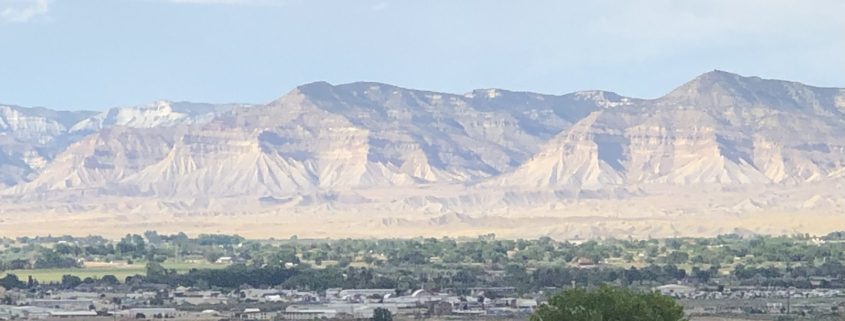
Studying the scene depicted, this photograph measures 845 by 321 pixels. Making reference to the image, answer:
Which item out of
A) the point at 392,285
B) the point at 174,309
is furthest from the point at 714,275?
the point at 174,309

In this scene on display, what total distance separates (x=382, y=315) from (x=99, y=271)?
223 ft

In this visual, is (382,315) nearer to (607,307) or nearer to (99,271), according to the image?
(607,307)

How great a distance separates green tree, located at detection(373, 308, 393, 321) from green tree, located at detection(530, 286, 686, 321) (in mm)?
40955

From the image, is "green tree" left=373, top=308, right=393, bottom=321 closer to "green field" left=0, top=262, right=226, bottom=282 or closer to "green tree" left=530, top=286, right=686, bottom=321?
"green tree" left=530, top=286, right=686, bottom=321

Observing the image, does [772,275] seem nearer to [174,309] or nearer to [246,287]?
[246,287]

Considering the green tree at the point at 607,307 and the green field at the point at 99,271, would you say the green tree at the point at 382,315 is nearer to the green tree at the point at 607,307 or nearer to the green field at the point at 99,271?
the green tree at the point at 607,307

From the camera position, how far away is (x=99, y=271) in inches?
6727

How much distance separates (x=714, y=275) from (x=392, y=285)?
24.3 meters

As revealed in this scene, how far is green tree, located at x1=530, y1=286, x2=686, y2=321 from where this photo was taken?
6244 cm

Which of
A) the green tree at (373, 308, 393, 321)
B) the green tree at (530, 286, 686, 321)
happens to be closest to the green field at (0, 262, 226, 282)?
the green tree at (373, 308, 393, 321)

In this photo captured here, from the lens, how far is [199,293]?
137625 millimetres

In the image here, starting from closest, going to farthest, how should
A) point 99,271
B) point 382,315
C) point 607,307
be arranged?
point 607,307
point 382,315
point 99,271

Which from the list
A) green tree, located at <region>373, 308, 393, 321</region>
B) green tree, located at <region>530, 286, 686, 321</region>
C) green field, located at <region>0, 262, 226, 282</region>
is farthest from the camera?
green field, located at <region>0, 262, 226, 282</region>

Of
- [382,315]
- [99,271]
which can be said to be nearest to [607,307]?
[382,315]
